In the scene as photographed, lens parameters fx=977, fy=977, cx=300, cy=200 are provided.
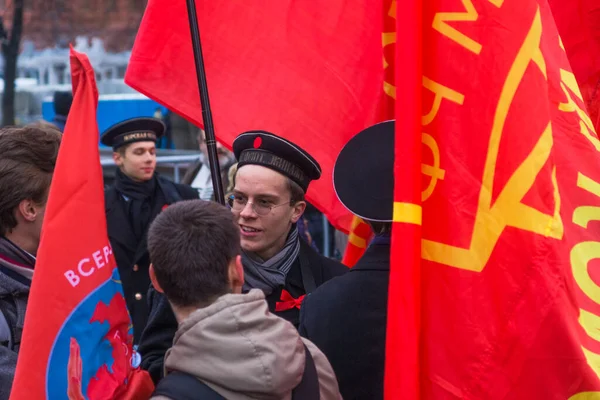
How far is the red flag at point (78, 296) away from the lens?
7.97ft

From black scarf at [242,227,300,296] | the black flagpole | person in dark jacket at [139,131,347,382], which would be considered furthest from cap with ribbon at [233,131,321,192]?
black scarf at [242,227,300,296]

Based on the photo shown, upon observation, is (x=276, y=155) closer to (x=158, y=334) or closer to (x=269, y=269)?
(x=269, y=269)

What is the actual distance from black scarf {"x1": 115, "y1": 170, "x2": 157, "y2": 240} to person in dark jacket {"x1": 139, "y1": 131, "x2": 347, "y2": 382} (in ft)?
9.57

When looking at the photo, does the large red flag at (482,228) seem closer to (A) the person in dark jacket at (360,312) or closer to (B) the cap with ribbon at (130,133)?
(A) the person in dark jacket at (360,312)

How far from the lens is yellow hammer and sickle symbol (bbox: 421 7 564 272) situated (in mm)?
2473

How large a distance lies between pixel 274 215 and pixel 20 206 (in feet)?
3.28

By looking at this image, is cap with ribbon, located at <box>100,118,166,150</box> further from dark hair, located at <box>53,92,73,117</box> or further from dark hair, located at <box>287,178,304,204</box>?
dark hair, located at <box>287,178,304,204</box>

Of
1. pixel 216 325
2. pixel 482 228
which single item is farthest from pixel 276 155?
pixel 216 325

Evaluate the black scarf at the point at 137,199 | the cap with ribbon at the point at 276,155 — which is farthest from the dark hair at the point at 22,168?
the black scarf at the point at 137,199

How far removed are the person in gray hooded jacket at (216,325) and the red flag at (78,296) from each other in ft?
0.80

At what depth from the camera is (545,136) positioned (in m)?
2.51

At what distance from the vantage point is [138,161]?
6.62 m

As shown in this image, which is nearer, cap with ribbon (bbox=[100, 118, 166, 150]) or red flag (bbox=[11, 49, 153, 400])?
red flag (bbox=[11, 49, 153, 400])

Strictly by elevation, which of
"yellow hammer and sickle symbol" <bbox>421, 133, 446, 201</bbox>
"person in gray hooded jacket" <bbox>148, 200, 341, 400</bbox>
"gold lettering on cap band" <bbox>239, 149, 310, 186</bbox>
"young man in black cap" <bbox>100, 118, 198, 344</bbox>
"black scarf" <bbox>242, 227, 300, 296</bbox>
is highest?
"yellow hammer and sickle symbol" <bbox>421, 133, 446, 201</bbox>
